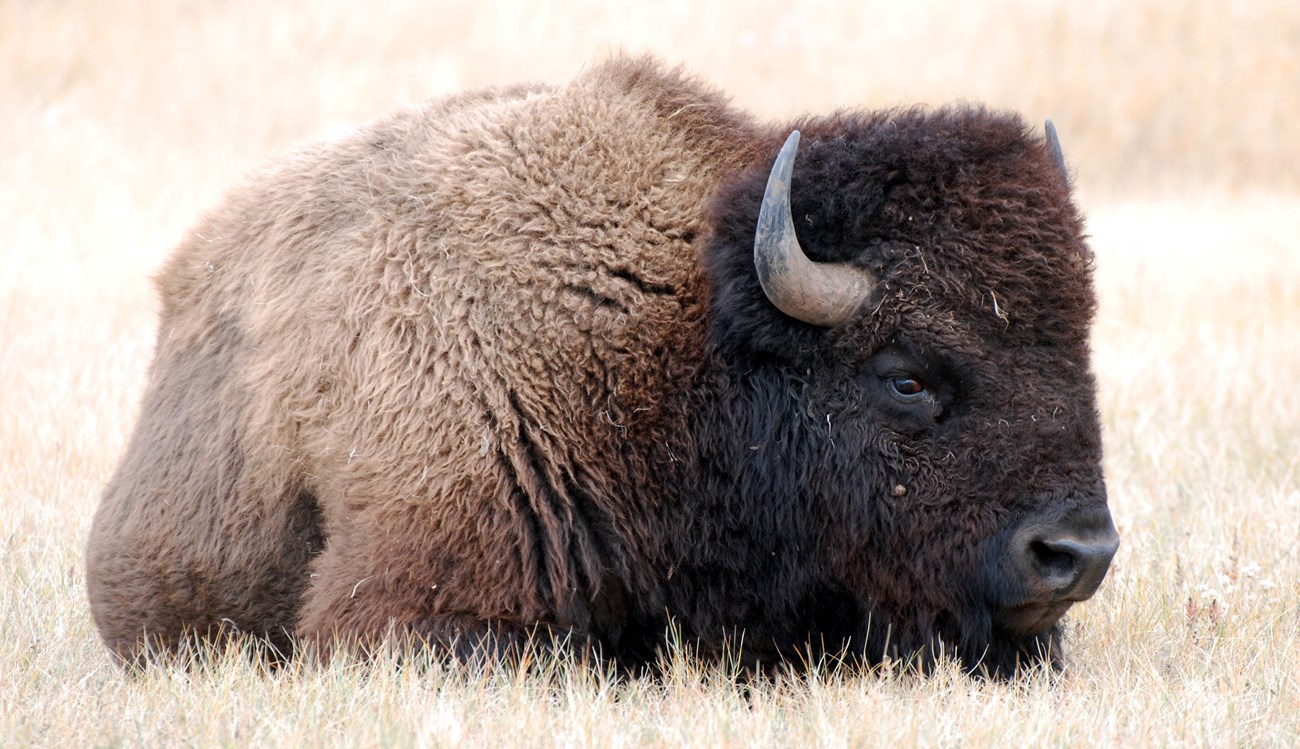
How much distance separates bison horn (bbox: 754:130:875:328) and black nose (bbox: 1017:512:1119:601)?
33.1 inches

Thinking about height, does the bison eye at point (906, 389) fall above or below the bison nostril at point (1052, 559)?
above

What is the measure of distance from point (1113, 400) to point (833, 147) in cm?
510

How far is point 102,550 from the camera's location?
4.53 m

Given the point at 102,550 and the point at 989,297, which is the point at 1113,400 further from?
the point at 102,550

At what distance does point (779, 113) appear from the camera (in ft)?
67.1

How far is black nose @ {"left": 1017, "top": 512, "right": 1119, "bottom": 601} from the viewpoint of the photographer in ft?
12.0

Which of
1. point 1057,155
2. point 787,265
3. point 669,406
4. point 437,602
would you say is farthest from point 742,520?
point 1057,155

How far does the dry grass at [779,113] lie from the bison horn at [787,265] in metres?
1.06

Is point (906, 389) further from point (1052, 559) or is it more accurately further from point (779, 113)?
point (779, 113)

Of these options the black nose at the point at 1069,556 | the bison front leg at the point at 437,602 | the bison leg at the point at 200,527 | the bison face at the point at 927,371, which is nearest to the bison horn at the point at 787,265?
the bison face at the point at 927,371

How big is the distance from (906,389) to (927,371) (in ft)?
0.26

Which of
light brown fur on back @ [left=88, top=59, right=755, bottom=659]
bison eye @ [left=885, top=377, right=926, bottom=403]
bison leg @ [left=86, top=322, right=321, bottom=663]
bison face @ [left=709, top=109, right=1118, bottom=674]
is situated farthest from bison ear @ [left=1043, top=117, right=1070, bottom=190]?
bison leg @ [left=86, top=322, right=321, bottom=663]

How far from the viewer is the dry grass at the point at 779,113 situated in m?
3.57

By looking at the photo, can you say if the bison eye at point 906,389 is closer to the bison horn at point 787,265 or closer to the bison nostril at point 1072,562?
the bison horn at point 787,265
